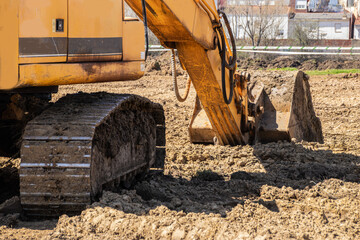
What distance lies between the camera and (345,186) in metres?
5.28

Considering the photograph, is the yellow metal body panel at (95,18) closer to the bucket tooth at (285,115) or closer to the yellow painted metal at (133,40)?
the yellow painted metal at (133,40)

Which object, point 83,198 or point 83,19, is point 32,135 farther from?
point 83,19

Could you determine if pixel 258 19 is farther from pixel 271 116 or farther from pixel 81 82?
pixel 81 82

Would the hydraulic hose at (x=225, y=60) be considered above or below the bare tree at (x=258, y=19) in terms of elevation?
below

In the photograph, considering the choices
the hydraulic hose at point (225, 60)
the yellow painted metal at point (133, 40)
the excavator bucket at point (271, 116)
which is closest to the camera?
the yellow painted metal at point (133, 40)

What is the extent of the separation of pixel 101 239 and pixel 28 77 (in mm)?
1178

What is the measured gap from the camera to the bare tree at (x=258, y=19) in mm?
36188

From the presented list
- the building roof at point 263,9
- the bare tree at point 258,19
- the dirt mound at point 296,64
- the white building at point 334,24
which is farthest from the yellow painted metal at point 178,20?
the white building at point 334,24

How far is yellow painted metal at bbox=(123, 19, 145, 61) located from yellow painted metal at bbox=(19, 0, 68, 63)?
23.1 inches

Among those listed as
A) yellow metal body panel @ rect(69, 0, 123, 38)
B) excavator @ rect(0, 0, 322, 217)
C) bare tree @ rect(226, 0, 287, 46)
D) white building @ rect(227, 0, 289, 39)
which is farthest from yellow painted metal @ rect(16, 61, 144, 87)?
white building @ rect(227, 0, 289, 39)

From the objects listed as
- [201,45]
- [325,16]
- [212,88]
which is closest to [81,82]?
[201,45]

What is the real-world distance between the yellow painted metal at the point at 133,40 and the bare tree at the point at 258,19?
1228 inches

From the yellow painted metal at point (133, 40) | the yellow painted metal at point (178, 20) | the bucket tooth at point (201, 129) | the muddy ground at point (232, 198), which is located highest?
the yellow painted metal at point (178, 20)

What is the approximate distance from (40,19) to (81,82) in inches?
23.5
